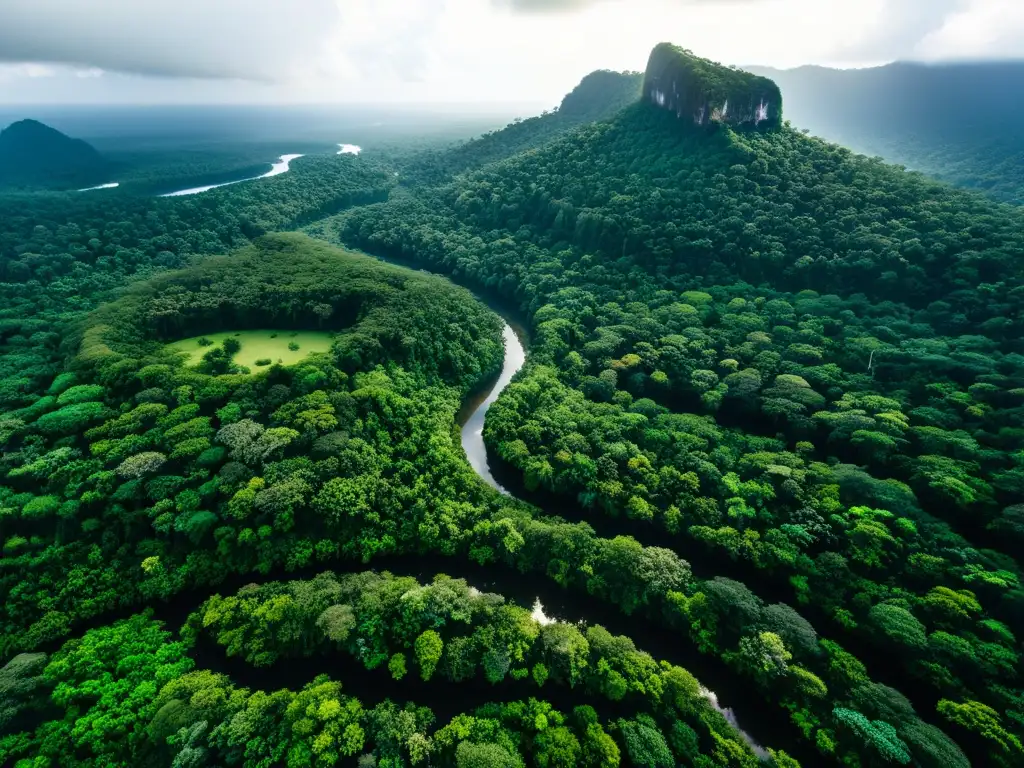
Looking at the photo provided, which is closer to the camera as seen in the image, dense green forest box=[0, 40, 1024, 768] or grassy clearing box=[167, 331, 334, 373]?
dense green forest box=[0, 40, 1024, 768]

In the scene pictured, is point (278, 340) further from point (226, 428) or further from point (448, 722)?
point (448, 722)

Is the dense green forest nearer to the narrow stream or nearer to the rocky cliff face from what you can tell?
the narrow stream

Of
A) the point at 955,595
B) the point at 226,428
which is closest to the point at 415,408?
the point at 226,428

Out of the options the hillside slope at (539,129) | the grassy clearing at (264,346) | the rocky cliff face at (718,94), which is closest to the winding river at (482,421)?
the grassy clearing at (264,346)

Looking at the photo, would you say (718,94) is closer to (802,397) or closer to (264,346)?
(802,397)

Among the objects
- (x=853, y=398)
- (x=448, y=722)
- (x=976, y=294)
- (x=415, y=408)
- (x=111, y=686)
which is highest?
(x=976, y=294)

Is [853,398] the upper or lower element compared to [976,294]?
lower

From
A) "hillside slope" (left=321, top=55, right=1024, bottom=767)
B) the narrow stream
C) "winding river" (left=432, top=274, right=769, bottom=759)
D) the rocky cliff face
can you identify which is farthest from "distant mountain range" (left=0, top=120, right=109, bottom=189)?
the rocky cliff face
